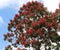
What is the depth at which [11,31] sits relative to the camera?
33.6 metres

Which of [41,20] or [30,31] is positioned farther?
[41,20]

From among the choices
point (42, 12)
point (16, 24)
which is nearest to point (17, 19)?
point (16, 24)

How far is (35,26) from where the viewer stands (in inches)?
1198

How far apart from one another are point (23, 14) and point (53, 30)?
12.4ft

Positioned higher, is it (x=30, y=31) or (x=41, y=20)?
(x=41, y=20)

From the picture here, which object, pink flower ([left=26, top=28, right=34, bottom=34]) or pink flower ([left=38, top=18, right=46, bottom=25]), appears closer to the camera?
pink flower ([left=26, top=28, right=34, bottom=34])

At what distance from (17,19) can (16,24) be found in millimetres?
623

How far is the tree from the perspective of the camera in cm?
3055

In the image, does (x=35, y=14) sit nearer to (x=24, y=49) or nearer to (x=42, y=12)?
(x=42, y=12)

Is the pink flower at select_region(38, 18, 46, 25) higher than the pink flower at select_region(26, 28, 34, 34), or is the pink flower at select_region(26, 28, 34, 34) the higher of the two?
the pink flower at select_region(38, 18, 46, 25)

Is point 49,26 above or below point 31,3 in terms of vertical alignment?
below

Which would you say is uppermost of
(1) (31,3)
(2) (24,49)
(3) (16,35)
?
(1) (31,3)

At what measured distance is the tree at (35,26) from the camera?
30.5 meters

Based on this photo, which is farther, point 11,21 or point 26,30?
point 11,21
